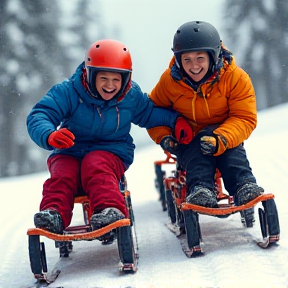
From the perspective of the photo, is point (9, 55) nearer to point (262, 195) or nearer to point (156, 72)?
point (156, 72)

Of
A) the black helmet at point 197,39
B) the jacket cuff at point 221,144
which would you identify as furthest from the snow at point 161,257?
the black helmet at point 197,39

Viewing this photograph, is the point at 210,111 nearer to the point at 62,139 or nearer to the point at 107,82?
the point at 107,82

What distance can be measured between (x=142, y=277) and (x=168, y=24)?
2624 centimetres

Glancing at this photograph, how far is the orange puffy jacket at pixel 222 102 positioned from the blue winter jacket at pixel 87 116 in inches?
7.5

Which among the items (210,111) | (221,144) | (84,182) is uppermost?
(210,111)

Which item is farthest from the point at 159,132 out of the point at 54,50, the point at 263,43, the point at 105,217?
the point at 263,43

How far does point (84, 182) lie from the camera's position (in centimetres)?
390

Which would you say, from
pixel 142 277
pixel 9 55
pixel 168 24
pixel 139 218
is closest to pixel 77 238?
pixel 142 277

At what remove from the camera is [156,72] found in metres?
25.4

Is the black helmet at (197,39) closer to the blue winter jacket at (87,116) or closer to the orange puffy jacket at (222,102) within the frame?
the orange puffy jacket at (222,102)

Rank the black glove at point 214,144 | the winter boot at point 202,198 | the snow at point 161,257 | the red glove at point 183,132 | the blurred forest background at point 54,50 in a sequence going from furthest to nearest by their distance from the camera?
the blurred forest background at point 54,50, the red glove at point 183,132, the black glove at point 214,144, the winter boot at point 202,198, the snow at point 161,257

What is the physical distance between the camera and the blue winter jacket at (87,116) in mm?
3990

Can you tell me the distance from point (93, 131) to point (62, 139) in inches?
21.2

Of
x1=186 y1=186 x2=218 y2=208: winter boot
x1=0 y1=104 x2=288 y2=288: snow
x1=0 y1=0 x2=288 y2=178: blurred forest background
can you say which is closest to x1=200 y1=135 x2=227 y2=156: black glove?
x1=186 y1=186 x2=218 y2=208: winter boot
